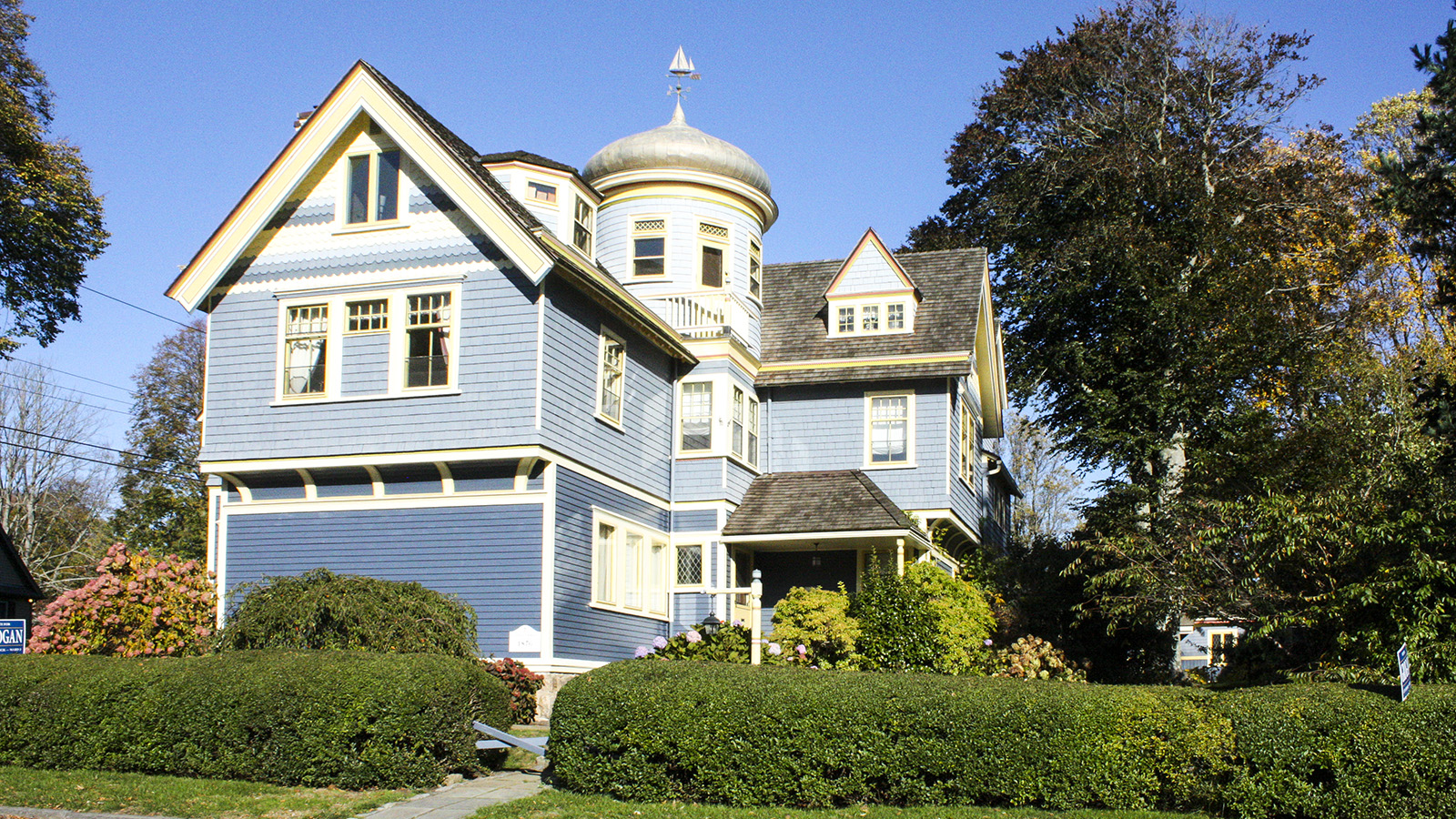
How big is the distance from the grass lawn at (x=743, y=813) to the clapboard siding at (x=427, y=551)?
21.4 feet

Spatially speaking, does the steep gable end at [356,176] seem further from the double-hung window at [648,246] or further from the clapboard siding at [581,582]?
the double-hung window at [648,246]

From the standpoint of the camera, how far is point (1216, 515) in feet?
57.8

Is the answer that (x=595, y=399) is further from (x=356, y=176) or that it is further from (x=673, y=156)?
(x=673, y=156)

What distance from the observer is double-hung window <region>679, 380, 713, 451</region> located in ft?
76.5

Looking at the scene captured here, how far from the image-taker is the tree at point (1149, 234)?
88.0 ft

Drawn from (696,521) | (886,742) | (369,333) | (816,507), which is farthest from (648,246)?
(886,742)

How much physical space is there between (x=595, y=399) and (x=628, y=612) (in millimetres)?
3568

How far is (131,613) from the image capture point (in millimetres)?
17125

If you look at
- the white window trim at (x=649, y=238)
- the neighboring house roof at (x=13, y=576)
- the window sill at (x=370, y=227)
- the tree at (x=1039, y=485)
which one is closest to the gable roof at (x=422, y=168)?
the window sill at (x=370, y=227)

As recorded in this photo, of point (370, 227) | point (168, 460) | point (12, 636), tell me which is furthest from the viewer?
point (168, 460)

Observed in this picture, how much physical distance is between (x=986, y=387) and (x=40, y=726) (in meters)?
21.4

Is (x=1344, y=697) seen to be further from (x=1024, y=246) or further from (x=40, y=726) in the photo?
(x=1024, y=246)

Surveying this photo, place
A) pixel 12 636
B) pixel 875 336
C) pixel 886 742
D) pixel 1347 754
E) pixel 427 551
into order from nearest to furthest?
pixel 1347 754 → pixel 886 742 → pixel 12 636 → pixel 427 551 → pixel 875 336

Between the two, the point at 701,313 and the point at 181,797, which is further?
the point at 701,313
